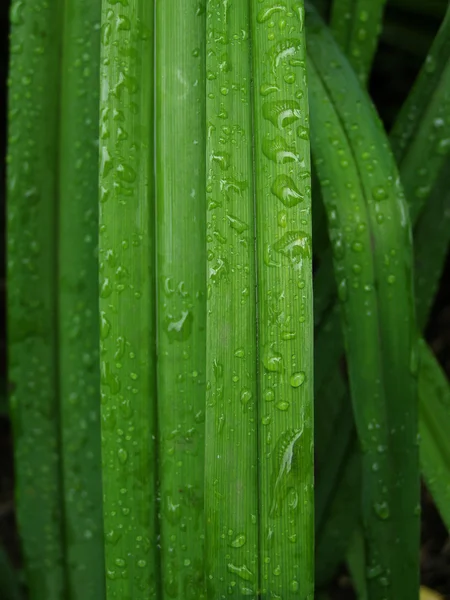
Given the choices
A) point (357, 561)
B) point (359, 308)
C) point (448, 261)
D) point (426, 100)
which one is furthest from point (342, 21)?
point (357, 561)

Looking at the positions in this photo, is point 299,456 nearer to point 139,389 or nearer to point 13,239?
point 139,389

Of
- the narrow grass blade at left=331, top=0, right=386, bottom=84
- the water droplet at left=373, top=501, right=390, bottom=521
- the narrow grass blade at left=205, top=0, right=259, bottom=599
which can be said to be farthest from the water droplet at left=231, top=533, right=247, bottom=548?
the narrow grass blade at left=331, top=0, right=386, bottom=84

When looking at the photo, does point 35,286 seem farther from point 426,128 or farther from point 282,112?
point 426,128

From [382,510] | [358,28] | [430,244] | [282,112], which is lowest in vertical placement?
[382,510]

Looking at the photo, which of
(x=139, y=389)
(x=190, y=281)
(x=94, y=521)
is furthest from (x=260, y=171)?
(x=94, y=521)

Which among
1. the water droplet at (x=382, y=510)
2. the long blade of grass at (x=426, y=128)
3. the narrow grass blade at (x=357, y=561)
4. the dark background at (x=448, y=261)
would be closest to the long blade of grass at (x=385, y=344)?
the water droplet at (x=382, y=510)

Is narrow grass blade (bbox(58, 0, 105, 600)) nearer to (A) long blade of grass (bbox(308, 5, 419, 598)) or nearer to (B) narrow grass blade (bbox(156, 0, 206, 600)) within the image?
(B) narrow grass blade (bbox(156, 0, 206, 600))

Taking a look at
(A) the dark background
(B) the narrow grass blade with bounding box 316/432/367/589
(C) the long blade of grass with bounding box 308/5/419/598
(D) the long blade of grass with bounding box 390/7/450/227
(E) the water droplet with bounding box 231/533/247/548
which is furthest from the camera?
(A) the dark background
